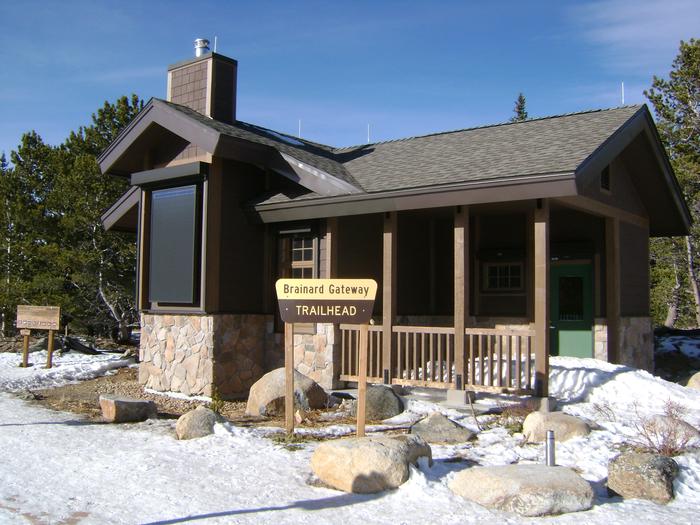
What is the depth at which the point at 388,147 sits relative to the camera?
14.0 m

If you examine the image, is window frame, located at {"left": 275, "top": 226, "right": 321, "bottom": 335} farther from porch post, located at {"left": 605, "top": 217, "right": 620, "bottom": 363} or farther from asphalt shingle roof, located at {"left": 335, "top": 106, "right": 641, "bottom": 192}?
porch post, located at {"left": 605, "top": 217, "right": 620, "bottom": 363}

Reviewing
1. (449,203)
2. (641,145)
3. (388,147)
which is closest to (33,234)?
(388,147)

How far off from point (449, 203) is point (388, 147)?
482 cm

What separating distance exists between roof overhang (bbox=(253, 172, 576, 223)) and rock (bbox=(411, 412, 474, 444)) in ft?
9.73

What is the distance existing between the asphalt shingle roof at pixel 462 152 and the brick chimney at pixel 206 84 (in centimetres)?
40

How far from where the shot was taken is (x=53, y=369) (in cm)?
1336

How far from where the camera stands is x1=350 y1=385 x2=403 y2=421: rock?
9023 millimetres

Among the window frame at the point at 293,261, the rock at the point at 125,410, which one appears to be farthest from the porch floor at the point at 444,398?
the rock at the point at 125,410

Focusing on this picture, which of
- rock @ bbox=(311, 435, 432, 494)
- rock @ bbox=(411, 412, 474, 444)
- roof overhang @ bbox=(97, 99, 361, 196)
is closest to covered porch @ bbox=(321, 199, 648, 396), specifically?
roof overhang @ bbox=(97, 99, 361, 196)

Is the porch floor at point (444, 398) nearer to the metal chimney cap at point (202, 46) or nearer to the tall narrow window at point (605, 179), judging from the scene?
the tall narrow window at point (605, 179)

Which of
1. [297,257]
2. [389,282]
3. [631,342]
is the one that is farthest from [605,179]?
[297,257]

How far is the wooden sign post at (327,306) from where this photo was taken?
7.49 meters

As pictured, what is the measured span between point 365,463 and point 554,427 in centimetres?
271

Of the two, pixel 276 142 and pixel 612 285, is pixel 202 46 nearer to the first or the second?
pixel 276 142
